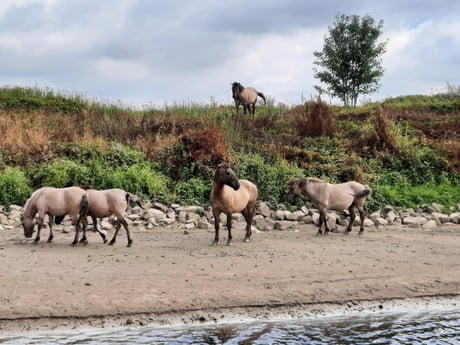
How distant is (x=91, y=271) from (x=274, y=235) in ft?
16.0

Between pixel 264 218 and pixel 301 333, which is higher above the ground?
pixel 264 218

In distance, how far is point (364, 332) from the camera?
7875mm

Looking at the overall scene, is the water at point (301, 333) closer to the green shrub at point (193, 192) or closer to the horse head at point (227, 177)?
the horse head at point (227, 177)

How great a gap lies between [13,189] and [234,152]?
668 centimetres

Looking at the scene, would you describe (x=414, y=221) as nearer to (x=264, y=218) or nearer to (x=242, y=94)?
(x=264, y=218)

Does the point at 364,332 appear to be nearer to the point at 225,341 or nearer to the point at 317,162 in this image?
the point at 225,341

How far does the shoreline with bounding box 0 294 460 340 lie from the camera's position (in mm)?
7477

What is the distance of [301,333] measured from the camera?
7.70 metres

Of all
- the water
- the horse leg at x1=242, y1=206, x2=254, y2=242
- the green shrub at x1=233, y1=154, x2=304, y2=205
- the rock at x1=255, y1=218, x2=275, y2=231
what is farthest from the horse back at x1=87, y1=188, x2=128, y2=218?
the green shrub at x1=233, y1=154, x2=304, y2=205

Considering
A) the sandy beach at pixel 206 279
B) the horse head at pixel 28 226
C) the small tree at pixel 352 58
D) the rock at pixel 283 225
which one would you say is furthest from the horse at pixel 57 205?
the small tree at pixel 352 58

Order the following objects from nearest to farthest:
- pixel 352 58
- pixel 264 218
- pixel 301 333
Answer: pixel 301 333, pixel 264 218, pixel 352 58

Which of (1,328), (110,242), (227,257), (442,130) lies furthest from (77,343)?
(442,130)

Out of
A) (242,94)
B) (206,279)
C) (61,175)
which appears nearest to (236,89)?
(242,94)

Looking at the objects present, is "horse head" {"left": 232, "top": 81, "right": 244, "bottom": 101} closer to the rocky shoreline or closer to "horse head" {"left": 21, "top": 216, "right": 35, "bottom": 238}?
the rocky shoreline
